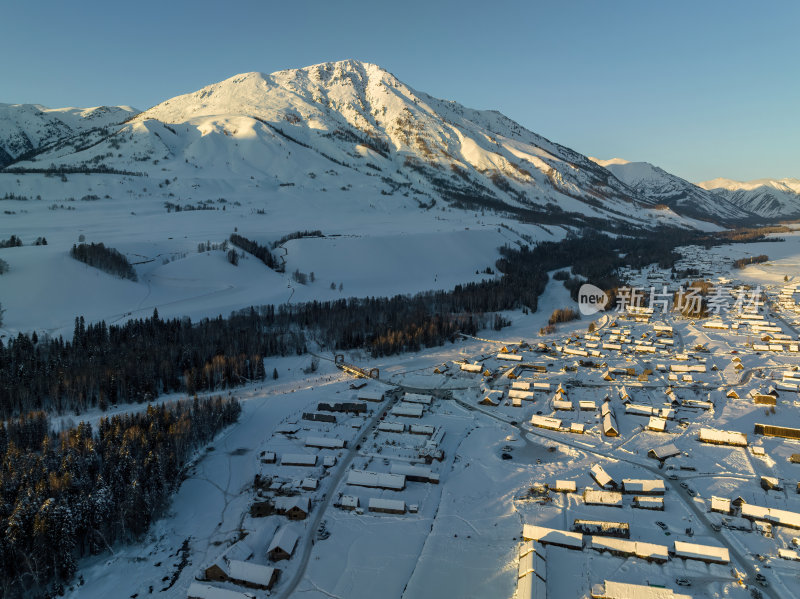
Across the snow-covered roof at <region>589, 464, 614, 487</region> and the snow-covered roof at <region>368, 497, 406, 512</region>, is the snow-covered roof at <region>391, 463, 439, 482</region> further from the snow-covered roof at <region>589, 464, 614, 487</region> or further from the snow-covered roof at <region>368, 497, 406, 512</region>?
the snow-covered roof at <region>589, 464, 614, 487</region>

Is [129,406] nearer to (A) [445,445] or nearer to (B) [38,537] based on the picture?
(B) [38,537]

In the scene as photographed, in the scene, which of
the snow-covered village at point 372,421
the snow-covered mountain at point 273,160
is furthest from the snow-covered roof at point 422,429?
the snow-covered mountain at point 273,160

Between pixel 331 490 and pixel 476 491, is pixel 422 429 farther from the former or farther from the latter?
pixel 331 490

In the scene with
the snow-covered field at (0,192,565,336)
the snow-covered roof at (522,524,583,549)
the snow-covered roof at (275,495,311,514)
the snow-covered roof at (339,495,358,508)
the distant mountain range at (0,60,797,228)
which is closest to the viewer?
the snow-covered roof at (522,524,583,549)

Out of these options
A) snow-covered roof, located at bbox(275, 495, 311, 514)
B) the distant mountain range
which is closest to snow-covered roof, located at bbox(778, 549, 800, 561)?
snow-covered roof, located at bbox(275, 495, 311, 514)

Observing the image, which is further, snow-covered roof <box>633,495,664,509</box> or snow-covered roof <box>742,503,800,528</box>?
snow-covered roof <box>633,495,664,509</box>

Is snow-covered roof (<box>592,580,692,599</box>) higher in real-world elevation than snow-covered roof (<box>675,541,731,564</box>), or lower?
lower

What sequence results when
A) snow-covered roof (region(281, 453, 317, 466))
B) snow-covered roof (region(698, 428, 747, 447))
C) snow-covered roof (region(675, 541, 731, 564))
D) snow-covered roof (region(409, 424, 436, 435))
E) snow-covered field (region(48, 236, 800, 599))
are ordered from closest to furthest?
snow-covered field (region(48, 236, 800, 599)), snow-covered roof (region(675, 541, 731, 564)), snow-covered roof (region(281, 453, 317, 466)), snow-covered roof (region(698, 428, 747, 447)), snow-covered roof (region(409, 424, 436, 435))

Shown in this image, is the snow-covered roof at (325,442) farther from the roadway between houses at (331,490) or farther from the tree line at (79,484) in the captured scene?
the tree line at (79,484)

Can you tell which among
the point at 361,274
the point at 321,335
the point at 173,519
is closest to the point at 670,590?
Result: the point at 173,519
